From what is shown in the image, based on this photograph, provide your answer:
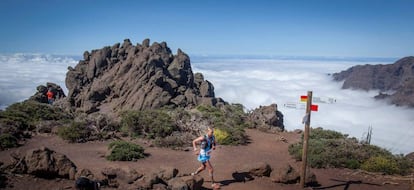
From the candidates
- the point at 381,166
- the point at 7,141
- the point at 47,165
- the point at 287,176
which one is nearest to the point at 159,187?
the point at 47,165

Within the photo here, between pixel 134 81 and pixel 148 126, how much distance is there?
11.7 meters

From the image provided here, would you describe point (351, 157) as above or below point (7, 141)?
below

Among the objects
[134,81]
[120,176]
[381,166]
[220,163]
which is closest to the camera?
[120,176]

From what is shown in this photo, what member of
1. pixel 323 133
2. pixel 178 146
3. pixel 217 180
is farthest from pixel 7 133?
pixel 323 133

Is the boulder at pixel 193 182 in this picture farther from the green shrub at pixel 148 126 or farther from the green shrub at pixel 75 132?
the green shrub at pixel 75 132

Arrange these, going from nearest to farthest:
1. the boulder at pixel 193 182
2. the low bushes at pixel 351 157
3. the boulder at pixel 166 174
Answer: the boulder at pixel 193 182 < the boulder at pixel 166 174 < the low bushes at pixel 351 157

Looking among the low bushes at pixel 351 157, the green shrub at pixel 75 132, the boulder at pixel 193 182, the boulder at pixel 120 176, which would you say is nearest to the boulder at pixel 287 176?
the low bushes at pixel 351 157

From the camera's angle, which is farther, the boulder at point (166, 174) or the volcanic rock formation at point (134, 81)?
the volcanic rock formation at point (134, 81)

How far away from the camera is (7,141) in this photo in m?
13.7

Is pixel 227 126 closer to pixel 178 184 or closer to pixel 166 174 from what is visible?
pixel 166 174

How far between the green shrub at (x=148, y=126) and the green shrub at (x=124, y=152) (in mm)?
2955

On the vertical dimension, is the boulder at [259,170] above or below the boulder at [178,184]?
below

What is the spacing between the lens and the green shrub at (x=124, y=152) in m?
12.8

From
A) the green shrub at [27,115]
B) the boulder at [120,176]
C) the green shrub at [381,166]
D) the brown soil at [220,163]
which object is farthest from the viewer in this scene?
the green shrub at [27,115]
